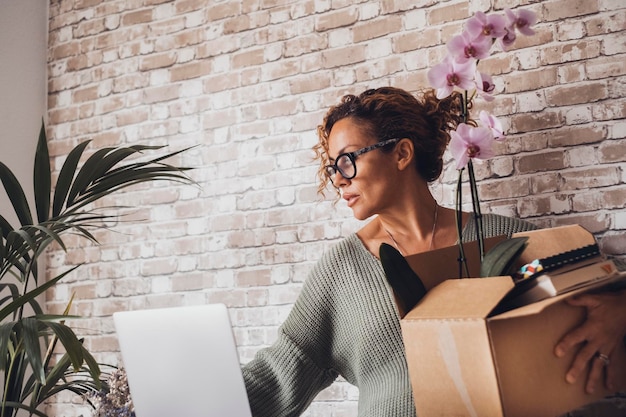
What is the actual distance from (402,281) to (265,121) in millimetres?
1367

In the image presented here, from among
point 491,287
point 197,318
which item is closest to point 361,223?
point 197,318

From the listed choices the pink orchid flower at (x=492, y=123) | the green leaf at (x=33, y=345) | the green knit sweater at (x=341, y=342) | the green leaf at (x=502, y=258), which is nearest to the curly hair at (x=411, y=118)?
the green knit sweater at (x=341, y=342)

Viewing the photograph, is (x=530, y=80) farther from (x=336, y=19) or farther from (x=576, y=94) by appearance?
(x=336, y=19)

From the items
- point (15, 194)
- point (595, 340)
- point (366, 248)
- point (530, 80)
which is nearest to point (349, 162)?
point (366, 248)

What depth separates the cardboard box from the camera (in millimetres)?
1024

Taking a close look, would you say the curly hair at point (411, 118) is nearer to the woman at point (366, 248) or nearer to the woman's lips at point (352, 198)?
the woman at point (366, 248)

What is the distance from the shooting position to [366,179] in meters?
1.87

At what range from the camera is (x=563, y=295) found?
110 cm

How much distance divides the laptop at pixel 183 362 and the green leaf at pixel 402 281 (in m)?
0.38

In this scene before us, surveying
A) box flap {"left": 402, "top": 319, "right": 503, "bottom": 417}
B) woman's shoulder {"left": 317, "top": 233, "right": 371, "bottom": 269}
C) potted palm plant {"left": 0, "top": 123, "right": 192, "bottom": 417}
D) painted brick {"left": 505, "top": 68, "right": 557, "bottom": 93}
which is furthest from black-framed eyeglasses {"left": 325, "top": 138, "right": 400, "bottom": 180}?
box flap {"left": 402, "top": 319, "right": 503, "bottom": 417}

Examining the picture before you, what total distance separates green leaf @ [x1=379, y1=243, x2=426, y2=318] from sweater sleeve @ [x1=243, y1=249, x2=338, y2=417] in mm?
742

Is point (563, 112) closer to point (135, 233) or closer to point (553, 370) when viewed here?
point (553, 370)

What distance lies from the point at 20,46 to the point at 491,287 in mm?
2573

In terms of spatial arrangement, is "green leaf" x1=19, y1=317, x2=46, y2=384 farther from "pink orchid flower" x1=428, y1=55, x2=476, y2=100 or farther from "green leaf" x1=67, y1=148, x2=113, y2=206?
"pink orchid flower" x1=428, y1=55, x2=476, y2=100
